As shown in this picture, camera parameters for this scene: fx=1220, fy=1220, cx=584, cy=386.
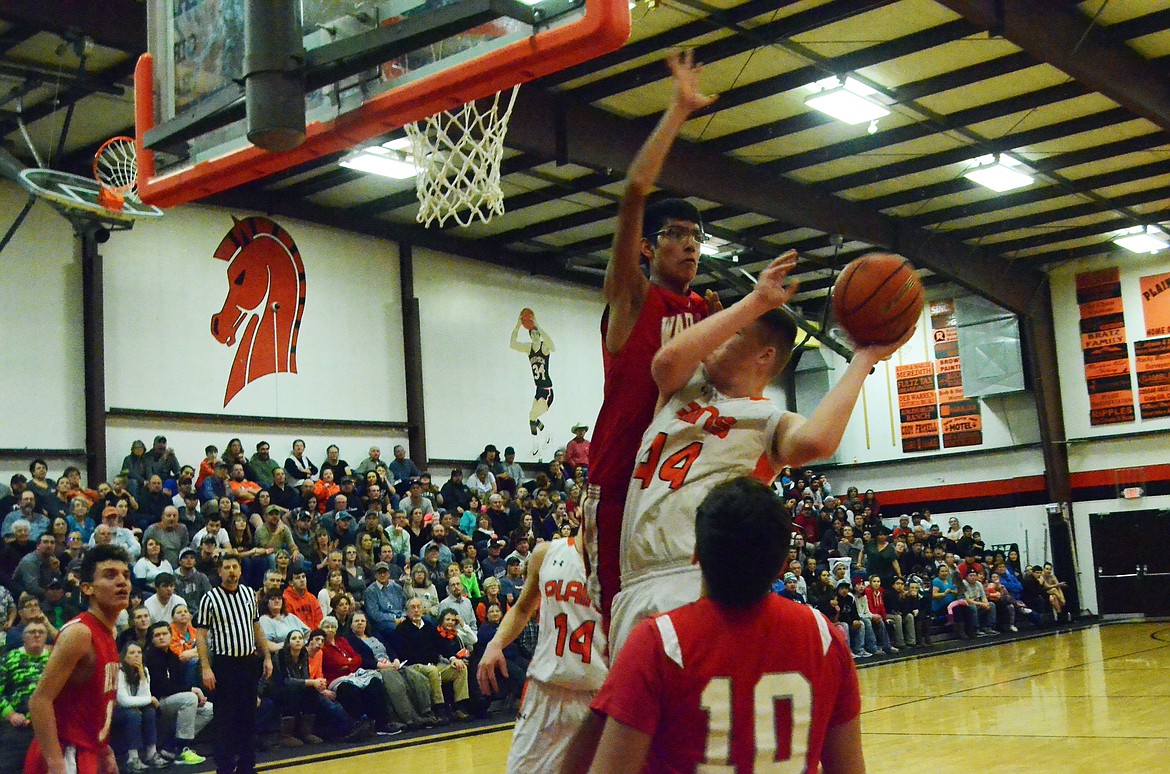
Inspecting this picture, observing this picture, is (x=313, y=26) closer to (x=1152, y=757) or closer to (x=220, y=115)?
(x=220, y=115)

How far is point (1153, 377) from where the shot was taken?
2386 cm

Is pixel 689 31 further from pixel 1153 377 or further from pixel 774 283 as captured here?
pixel 1153 377

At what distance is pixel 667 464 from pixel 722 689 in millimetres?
1184

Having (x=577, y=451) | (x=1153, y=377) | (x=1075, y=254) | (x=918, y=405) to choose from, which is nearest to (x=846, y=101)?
(x=577, y=451)

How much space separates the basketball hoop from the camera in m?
11.1

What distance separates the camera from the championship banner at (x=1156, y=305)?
78.1ft

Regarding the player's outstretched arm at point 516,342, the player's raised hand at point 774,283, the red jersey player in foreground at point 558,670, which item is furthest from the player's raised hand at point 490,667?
the player's outstretched arm at point 516,342

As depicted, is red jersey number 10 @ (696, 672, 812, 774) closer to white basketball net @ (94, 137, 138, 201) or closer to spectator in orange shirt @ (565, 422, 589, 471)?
white basketball net @ (94, 137, 138, 201)

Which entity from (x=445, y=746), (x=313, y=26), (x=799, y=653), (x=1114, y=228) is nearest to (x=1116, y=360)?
(x=1114, y=228)

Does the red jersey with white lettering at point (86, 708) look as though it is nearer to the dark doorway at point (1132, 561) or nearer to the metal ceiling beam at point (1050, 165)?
the metal ceiling beam at point (1050, 165)

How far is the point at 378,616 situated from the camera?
12523mm

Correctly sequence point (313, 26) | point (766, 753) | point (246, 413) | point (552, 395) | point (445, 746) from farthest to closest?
point (552, 395), point (246, 413), point (445, 746), point (313, 26), point (766, 753)

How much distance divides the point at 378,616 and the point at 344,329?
23.1ft

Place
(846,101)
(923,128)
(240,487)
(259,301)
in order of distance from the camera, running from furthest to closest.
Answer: (259,301)
(923,128)
(846,101)
(240,487)
